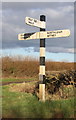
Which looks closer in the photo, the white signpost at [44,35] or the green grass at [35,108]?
the green grass at [35,108]

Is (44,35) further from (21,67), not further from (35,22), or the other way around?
(21,67)

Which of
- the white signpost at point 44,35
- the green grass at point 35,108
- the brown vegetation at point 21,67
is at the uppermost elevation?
the white signpost at point 44,35

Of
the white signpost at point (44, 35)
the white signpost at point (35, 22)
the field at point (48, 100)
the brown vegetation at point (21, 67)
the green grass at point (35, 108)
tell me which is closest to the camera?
the green grass at point (35, 108)

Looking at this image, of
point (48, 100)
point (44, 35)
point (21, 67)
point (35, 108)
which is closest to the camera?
point (35, 108)

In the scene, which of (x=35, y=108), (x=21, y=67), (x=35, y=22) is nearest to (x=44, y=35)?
(x=35, y=22)

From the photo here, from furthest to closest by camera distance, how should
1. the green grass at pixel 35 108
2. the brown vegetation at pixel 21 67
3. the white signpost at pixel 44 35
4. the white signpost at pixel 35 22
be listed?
the brown vegetation at pixel 21 67 → the white signpost at pixel 44 35 → the white signpost at pixel 35 22 → the green grass at pixel 35 108

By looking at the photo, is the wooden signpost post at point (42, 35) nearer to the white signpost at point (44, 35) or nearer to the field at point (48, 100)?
the white signpost at point (44, 35)

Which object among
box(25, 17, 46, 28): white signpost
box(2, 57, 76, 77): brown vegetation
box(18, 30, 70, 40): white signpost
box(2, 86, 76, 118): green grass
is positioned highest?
box(25, 17, 46, 28): white signpost

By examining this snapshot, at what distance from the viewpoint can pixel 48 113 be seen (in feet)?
20.4

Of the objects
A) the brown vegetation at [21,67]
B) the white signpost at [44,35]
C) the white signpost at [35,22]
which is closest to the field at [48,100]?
the white signpost at [44,35]

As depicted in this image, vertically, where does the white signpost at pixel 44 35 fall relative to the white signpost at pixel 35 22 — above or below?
below

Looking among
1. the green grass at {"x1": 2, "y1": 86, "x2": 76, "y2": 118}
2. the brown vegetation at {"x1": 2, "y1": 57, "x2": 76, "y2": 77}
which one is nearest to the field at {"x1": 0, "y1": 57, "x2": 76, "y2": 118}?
the green grass at {"x1": 2, "y1": 86, "x2": 76, "y2": 118}

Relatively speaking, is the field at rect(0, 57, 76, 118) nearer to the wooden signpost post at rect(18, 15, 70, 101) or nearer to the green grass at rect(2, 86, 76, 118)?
the green grass at rect(2, 86, 76, 118)

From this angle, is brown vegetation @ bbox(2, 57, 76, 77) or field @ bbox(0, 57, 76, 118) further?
brown vegetation @ bbox(2, 57, 76, 77)
